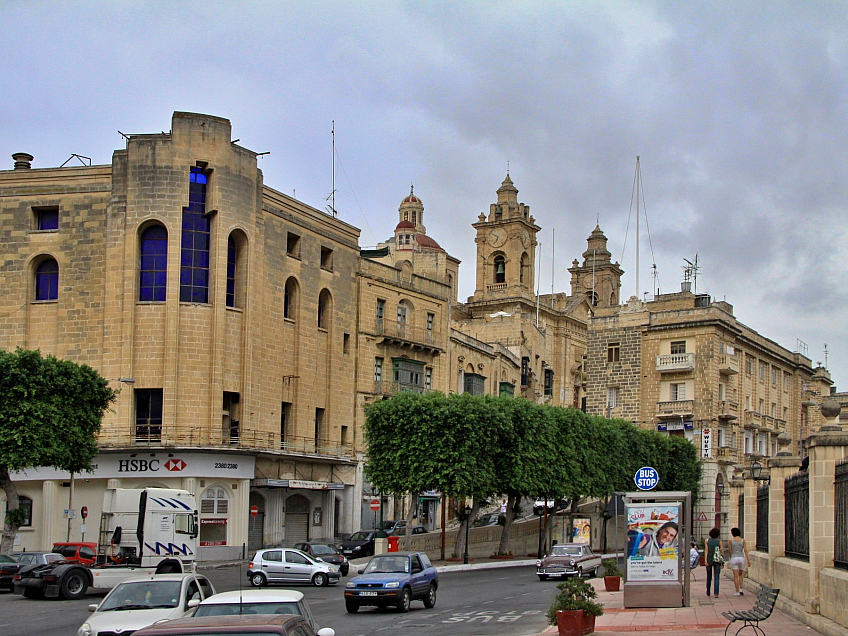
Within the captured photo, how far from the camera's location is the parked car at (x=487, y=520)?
216ft

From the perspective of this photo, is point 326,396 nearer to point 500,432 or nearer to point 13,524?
point 500,432

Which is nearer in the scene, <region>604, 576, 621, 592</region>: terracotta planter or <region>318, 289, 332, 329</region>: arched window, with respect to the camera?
<region>604, 576, 621, 592</region>: terracotta planter

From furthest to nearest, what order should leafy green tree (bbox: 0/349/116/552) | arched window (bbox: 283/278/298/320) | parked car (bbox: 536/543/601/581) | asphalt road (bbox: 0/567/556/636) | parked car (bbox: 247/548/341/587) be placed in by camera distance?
arched window (bbox: 283/278/298/320) → leafy green tree (bbox: 0/349/116/552) → parked car (bbox: 536/543/601/581) → parked car (bbox: 247/548/341/587) → asphalt road (bbox: 0/567/556/636)

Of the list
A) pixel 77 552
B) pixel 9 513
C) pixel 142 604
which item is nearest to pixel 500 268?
pixel 9 513

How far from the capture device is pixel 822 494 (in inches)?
767

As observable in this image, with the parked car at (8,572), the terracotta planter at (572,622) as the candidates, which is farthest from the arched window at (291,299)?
the terracotta planter at (572,622)

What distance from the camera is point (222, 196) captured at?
53406 millimetres

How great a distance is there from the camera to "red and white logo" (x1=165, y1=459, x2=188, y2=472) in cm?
5075

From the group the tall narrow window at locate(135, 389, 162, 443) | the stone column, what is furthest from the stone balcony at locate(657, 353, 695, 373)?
the stone column

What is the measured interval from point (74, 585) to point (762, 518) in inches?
756

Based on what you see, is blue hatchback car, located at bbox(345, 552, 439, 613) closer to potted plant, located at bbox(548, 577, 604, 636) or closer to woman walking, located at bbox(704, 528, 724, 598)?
potted plant, located at bbox(548, 577, 604, 636)

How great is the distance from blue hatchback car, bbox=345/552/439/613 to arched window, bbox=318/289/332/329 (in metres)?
33.3

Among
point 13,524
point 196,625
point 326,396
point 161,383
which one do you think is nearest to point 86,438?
point 13,524

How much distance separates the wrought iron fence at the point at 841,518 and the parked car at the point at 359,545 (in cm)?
3486
